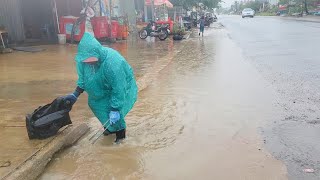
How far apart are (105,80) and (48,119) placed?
835 millimetres

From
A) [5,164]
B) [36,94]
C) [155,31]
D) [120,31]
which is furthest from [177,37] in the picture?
[5,164]

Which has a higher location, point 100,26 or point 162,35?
point 100,26

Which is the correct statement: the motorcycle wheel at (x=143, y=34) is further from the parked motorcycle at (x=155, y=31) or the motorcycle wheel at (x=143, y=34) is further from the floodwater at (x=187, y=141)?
the floodwater at (x=187, y=141)

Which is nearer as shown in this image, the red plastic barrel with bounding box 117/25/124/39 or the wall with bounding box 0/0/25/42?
the wall with bounding box 0/0/25/42

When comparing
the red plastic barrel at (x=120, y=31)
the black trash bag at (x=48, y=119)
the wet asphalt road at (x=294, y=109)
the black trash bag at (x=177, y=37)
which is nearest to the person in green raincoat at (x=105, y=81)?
the black trash bag at (x=48, y=119)

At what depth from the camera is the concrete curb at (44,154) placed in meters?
4.01

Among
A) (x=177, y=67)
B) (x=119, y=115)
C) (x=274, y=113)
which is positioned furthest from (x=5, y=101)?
(x=177, y=67)

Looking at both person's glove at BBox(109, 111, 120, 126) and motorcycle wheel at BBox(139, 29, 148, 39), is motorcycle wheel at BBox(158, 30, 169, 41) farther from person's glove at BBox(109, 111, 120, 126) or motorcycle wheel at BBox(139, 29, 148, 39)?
person's glove at BBox(109, 111, 120, 126)

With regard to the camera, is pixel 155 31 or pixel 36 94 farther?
A: pixel 155 31

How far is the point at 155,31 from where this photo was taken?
22.5 m

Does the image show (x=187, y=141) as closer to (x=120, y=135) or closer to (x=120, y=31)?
(x=120, y=135)

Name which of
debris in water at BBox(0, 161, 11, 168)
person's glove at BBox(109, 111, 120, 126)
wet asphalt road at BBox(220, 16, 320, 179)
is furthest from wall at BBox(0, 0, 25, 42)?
debris in water at BBox(0, 161, 11, 168)

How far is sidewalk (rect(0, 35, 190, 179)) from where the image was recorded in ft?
14.4

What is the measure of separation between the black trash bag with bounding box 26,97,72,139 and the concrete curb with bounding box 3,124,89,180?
136 millimetres
